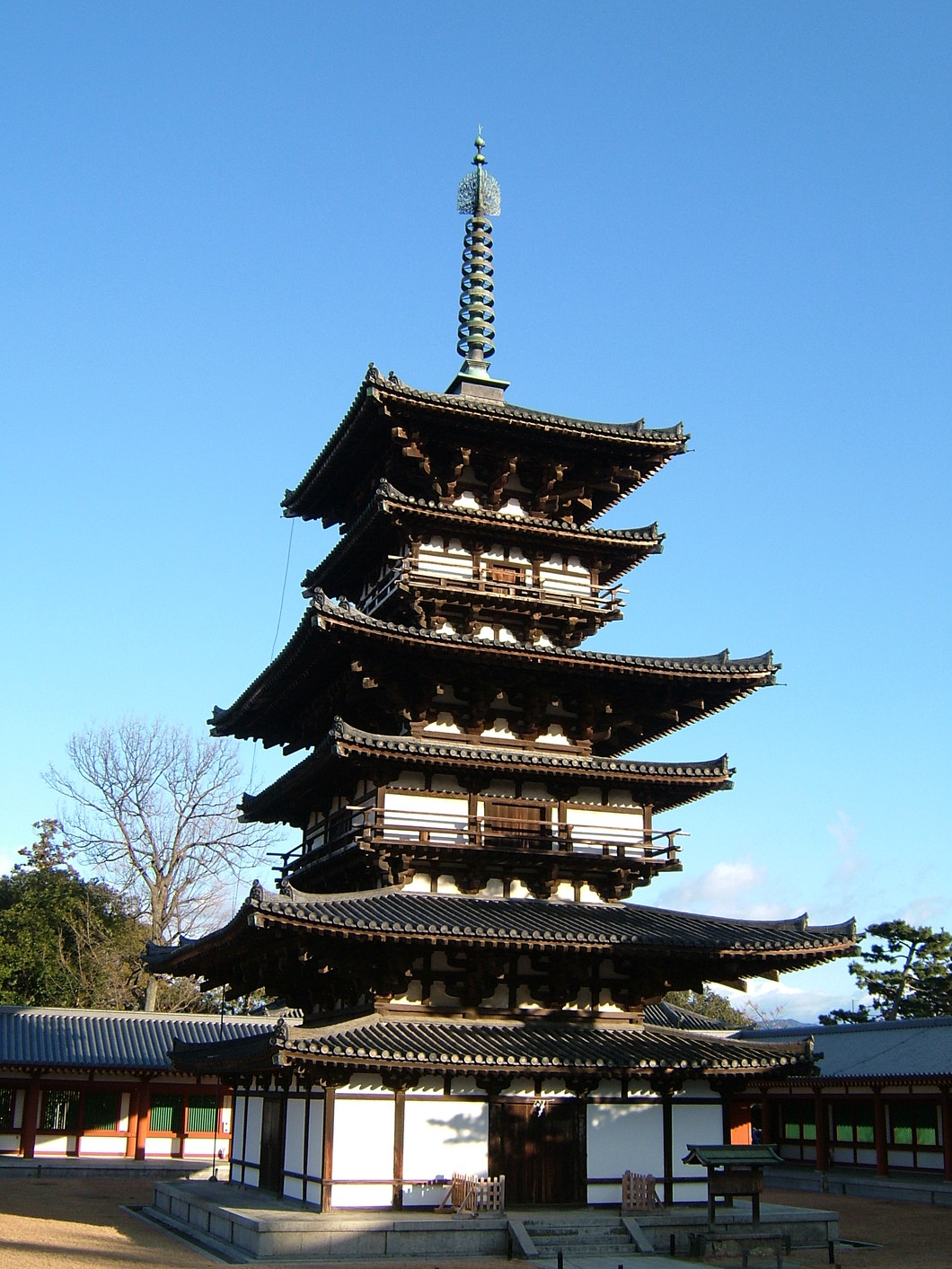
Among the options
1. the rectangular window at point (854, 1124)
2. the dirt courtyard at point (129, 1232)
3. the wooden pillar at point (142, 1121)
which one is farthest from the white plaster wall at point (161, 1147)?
the rectangular window at point (854, 1124)

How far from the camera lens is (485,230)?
37.2 metres

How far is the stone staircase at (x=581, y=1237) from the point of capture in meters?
23.1

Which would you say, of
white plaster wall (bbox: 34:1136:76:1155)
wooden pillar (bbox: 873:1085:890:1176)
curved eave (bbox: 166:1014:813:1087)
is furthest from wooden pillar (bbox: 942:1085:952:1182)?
white plaster wall (bbox: 34:1136:76:1155)

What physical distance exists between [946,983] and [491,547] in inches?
1893

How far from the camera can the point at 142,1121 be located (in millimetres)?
46031

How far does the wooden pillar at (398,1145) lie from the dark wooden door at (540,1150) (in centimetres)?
195

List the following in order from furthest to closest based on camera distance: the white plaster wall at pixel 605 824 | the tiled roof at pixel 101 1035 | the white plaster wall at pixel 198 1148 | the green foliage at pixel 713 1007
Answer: the green foliage at pixel 713 1007, the white plaster wall at pixel 198 1148, the tiled roof at pixel 101 1035, the white plaster wall at pixel 605 824

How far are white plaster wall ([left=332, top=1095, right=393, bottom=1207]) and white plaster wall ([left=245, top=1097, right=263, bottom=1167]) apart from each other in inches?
262

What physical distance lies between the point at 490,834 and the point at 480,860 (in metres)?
0.65

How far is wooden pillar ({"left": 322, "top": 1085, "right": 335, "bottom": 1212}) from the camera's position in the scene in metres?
23.1

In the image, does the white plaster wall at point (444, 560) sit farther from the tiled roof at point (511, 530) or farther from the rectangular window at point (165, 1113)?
the rectangular window at point (165, 1113)

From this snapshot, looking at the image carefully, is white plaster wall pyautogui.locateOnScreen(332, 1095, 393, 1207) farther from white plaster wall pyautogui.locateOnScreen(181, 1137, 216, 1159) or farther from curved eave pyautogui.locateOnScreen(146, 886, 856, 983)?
white plaster wall pyautogui.locateOnScreen(181, 1137, 216, 1159)

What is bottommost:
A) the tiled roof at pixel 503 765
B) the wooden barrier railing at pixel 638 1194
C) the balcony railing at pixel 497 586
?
the wooden barrier railing at pixel 638 1194

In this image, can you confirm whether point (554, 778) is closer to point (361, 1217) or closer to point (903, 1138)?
point (361, 1217)
